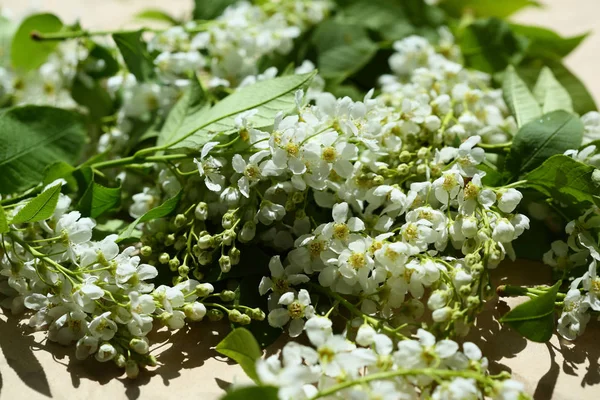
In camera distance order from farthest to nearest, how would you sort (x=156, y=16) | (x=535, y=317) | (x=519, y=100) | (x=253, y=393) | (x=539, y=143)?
1. (x=156, y=16)
2. (x=519, y=100)
3. (x=539, y=143)
4. (x=535, y=317)
5. (x=253, y=393)

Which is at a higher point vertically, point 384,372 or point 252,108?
point 252,108

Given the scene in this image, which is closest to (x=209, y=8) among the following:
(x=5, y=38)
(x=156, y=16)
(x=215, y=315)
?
(x=156, y=16)

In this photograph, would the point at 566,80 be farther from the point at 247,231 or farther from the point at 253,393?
the point at 253,393

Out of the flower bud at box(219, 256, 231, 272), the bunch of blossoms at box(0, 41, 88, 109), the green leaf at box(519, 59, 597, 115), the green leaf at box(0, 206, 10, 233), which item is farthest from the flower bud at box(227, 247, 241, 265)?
the green leaf at box(519, 59, 597, 115)

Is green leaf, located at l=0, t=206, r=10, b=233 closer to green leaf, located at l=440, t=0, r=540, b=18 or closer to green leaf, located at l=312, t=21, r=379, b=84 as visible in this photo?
green leaf, located at l=312, t=21, r=379, b=84

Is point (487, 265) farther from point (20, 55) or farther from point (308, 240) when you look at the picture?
point (20, 55)

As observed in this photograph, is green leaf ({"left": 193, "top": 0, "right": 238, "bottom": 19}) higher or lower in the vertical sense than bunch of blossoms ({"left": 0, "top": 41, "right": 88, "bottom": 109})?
higher

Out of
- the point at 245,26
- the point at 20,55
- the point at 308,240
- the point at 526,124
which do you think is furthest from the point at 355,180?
the point at 20,55

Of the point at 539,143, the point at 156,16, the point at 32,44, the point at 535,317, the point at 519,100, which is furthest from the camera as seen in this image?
the point at 156,16
